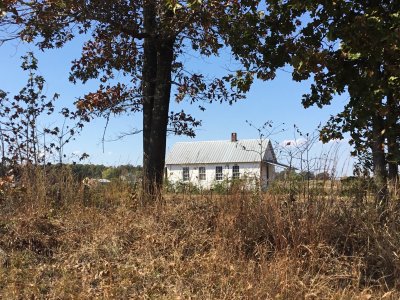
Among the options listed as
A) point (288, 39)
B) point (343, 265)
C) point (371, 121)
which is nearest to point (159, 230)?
point (343, 265)

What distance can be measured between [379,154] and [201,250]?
11.7ft

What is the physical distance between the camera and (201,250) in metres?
5.64

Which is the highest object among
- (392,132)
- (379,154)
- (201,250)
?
(392,132)

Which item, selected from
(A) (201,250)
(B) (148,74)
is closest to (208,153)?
(B) (148,74)

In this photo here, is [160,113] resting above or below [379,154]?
above

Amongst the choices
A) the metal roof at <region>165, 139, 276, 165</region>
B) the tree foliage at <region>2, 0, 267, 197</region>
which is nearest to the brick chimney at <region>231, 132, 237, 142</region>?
the metal roof at <region>165, 139, 276, 165</region>

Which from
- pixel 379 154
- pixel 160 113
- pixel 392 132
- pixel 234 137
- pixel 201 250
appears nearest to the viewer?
pixel 201 250

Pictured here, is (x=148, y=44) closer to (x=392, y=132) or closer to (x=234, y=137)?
(x=392, y=132)

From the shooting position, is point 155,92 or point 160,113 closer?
point 160,113

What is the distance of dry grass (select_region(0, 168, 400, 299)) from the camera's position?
4785 millimetres

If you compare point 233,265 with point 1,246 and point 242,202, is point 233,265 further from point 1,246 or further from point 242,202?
point 1,246

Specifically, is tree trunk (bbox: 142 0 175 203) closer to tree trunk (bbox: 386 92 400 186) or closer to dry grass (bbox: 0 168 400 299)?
dry grass (bbox: 0 168 400 299)

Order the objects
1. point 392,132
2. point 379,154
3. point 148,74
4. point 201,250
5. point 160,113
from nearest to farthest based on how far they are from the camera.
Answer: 1. point 201,250
2. point 379,154
3. point 392,132
4. point 160,113
5. point 148,74

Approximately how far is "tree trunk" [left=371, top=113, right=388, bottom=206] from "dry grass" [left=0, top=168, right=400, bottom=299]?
2.81 feet
